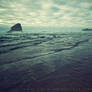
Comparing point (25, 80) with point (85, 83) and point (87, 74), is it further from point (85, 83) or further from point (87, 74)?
point (87, 74)

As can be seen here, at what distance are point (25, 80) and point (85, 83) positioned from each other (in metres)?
2.67

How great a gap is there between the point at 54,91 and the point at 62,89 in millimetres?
340

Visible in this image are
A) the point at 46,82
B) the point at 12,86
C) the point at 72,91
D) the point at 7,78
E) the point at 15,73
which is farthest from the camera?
the point at 15,73

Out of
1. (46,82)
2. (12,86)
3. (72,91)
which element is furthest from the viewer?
(46,82)

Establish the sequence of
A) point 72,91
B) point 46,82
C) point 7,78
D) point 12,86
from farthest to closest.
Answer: point 7,78 < point 46,82 < point 12,86 < point 72,91

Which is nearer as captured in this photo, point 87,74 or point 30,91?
point 30,91

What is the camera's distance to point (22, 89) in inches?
126

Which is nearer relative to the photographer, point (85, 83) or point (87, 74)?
point (85, 83)

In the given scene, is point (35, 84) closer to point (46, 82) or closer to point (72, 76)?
point (46, 82)

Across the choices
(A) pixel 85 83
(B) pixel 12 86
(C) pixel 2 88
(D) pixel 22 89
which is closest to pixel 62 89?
(A) pixel 85 83

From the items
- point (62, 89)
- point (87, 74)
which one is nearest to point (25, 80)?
point (62, 89)

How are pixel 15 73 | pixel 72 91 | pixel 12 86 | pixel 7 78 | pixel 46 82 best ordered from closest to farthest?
pixel 72 91 < pixel 12 86 < pixel 46 82 < pixel 7 78 < pixel 15 73

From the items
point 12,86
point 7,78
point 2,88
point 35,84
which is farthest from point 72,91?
point 7,78

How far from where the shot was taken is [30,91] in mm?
3096
